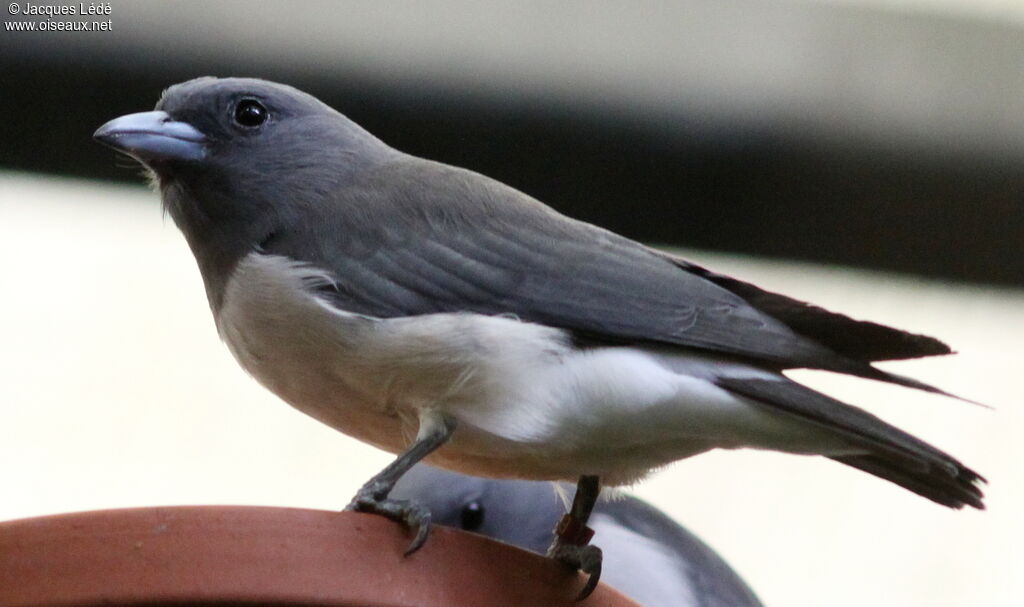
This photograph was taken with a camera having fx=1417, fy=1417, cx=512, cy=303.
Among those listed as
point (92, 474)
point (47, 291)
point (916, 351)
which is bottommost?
point (92, 474)

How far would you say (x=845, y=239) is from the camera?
10.5 ft

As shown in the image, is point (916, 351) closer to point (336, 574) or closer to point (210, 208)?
point (336, 574)

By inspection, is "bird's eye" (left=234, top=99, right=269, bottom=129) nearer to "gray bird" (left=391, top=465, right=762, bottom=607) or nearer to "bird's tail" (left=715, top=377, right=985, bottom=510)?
"gray bird" (left=391, top=465, right=762, bottom=607)

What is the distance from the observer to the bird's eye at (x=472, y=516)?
2510 millimetres

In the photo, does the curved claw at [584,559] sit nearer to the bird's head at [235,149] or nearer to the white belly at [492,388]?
the white belly at [492,388]

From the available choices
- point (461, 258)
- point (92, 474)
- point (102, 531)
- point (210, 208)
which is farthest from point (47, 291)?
point (102, 531)

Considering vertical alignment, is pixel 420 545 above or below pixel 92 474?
above

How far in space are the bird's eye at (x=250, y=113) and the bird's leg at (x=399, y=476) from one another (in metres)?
0.76

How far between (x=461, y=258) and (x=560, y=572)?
57cm

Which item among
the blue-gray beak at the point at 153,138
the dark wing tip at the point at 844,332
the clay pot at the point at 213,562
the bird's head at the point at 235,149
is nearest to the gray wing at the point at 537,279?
the dark wing tip at the point at 844,332

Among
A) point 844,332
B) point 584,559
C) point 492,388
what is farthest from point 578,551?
point 844,332

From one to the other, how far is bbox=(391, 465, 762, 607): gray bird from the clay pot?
67 centimetres

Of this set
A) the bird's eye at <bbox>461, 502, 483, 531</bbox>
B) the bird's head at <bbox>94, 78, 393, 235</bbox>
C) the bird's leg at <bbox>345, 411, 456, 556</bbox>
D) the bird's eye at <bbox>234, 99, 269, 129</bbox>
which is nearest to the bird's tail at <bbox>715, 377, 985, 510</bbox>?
the bird's leg at <bbox>345, 411, 456, 556</bbox>

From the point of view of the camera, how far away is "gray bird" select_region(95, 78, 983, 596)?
6.95 ft
